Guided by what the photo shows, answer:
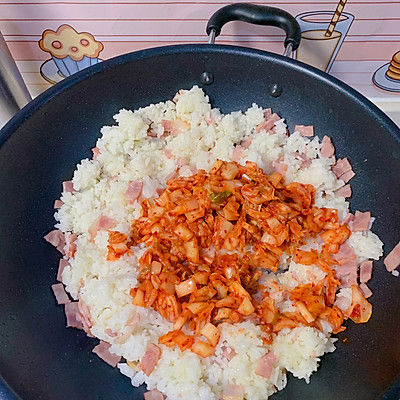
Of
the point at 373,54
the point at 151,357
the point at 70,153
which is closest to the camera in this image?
the point at 151,357

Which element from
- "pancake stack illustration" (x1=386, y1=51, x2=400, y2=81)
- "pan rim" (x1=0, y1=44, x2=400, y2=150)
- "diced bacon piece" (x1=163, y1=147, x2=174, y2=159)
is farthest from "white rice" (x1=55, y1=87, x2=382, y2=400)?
"pancake stack illustration" (x1=386, y1=51, x2=400, y2=81)

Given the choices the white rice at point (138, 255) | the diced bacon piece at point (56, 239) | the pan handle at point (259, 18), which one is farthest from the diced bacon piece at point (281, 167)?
the diced bacon piece at point (56, 239)

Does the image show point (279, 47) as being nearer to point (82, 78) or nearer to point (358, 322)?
point (82, 78)

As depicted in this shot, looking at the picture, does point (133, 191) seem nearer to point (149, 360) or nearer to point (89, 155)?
point (89, 155)

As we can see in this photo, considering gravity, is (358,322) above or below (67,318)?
below

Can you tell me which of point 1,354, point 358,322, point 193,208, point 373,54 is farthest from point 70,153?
point 373,54

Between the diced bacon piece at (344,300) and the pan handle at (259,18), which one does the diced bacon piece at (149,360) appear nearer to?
the diced bacon piece at (344,300)

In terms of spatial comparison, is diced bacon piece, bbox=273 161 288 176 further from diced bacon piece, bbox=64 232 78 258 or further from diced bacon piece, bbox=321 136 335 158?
diced bacon piece, bbox=64 232 78 258
